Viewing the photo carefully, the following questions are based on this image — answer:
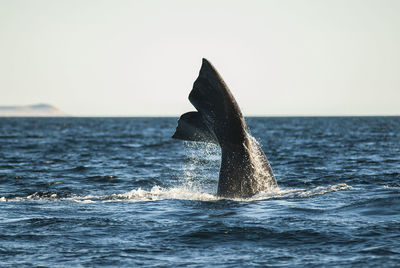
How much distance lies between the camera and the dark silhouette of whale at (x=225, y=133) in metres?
9.81

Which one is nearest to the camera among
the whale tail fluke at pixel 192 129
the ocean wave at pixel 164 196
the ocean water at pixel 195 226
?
the ocean water at pixel 195 226

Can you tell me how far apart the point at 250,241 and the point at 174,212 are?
2.58 m

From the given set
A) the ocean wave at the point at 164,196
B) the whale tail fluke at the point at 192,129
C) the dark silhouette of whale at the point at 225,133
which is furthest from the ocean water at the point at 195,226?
the whale tail fluke at the point at 192,129

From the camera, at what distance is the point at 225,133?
1028 centimetres

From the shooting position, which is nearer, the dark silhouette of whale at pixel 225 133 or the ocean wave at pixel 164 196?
the dark silhouette of whale at pixel 225 133

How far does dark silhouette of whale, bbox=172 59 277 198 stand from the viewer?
9.81m

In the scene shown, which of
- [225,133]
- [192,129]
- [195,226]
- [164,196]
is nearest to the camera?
[195,226]

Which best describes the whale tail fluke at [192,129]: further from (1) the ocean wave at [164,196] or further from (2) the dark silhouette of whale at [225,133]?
(1) the ocean wave at [164,196]

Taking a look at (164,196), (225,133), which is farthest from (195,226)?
(164,196)

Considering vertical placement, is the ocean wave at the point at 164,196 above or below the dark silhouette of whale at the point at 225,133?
below

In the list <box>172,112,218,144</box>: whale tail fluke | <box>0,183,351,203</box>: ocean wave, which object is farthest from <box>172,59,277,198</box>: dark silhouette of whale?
<box>0,183,351,203</box>: ocean wave

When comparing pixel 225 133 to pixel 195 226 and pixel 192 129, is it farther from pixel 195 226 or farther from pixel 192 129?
pixel 195 226

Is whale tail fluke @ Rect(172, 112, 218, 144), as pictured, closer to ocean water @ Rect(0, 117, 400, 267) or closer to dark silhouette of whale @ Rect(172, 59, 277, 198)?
dark silhouette of whale @ Rect(172, 59, 277, 198)

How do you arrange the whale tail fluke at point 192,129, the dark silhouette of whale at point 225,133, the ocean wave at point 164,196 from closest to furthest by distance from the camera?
the dark silhouette of whale at point 225,133, the whale tail fluke at point 192,129, the ocean wave at point 164,196
